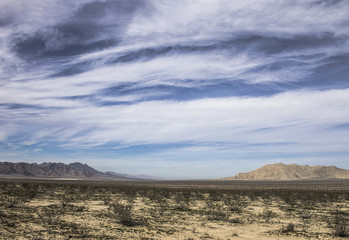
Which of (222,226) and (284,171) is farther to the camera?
(284,171)

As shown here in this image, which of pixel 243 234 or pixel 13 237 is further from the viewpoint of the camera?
pixel 243 234

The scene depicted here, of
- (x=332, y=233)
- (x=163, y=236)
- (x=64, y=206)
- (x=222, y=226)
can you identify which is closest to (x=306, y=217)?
(x=332, y=233)

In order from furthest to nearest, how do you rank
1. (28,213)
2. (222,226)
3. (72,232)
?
(28,213) < (222,226) < (72,232)

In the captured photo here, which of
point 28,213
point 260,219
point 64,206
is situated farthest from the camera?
point 64,206

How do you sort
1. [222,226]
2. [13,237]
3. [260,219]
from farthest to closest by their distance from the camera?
1. [260,219]
2. [222,226]
3. [13,237]

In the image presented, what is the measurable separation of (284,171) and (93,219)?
20514 cm

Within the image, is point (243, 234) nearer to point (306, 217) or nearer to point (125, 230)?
point (125, 230)

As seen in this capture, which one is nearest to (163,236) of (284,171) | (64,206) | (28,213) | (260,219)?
(260,219)

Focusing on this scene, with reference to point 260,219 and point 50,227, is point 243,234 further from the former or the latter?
point 50,227

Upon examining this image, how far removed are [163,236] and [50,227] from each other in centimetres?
488

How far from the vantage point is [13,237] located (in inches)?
382

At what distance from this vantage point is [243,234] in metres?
11.8

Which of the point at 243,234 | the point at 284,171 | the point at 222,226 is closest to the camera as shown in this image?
the point at 243,234

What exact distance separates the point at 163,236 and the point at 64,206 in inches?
386
